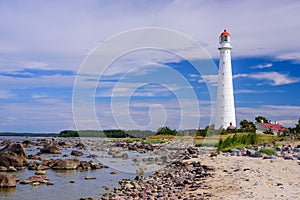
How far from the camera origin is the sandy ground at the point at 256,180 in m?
11.2

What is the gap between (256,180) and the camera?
13266mm

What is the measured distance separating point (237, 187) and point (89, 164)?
14206 mm

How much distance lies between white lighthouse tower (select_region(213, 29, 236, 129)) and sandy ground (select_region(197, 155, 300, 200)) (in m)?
27.7

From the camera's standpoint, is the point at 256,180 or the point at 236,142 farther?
the point at 236,142

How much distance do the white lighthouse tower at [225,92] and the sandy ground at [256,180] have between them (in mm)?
27653

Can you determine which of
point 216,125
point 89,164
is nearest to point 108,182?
point 89,164

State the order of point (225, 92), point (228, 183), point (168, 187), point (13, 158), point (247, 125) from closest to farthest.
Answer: point (228, 183) < point (168, 187) < point (13, 158) < point (225, 92) < point (247, 125)

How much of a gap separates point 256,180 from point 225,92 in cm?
3352

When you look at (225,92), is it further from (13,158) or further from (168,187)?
(168,187)

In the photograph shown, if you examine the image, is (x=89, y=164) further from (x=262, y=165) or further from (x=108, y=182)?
(x=262, y=165)

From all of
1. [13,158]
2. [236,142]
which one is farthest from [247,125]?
[13,158]

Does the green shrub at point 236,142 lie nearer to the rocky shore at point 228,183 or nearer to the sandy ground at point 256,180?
the rocky shore at point 228,183

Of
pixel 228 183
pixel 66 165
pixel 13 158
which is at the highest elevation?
pixel 13 158

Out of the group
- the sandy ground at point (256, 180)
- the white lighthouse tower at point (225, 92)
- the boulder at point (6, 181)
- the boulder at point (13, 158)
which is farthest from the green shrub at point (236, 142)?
the boulder at point (6, 181)
